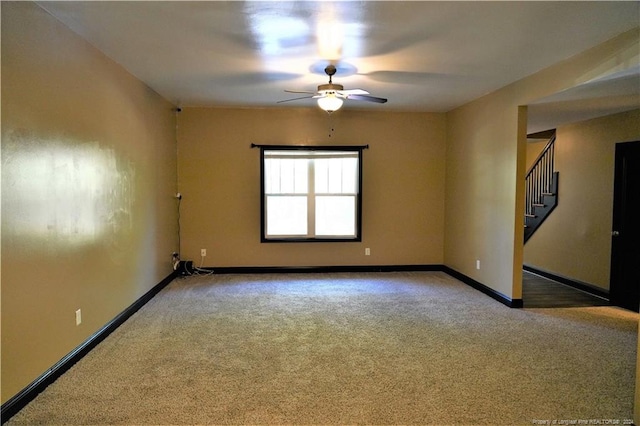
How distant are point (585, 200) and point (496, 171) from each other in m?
1.64

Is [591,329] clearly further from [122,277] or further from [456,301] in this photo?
[122,277]

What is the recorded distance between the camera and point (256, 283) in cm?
571

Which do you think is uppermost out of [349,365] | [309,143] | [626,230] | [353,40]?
[353,40]

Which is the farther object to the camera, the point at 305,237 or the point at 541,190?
the point at 541,190

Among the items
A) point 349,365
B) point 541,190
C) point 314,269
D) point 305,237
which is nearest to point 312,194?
point 305,237

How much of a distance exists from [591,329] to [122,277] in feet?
15.6

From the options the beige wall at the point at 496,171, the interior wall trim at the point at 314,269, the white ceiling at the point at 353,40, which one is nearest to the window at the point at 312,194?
the interior wall trim at the point at 314,269

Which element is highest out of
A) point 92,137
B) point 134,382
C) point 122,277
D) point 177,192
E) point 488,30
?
point 488,30

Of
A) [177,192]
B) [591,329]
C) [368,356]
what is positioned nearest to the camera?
[368,356]

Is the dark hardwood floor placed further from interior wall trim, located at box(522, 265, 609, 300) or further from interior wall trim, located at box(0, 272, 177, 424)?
interior wall trim, located at box(0, 272, 177, 424)

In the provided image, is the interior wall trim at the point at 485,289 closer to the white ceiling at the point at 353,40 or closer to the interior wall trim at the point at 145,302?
the interior wall trim at the point at 145,302

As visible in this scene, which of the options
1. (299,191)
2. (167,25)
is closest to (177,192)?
(299,191)

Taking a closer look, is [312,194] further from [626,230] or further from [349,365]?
[626,230]

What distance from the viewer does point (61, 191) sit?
2.90 metres
